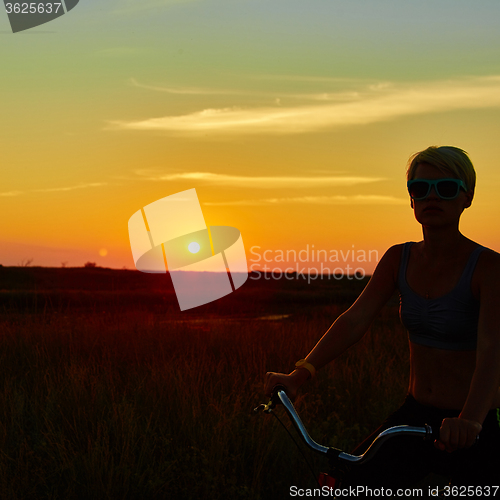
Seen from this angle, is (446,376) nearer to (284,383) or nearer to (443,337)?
(443,337)

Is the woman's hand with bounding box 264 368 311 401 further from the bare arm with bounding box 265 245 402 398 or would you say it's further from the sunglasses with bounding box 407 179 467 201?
the sunglasses with bounding box 407 179 467 201

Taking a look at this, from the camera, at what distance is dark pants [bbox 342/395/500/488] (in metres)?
2.23

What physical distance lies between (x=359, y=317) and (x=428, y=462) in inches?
24.3

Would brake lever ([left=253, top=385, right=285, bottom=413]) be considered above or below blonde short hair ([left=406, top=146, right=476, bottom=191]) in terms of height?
below

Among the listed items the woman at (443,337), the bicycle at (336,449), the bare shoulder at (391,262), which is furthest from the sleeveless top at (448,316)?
the bicycle at (336,449)

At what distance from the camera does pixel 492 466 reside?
2.23 m

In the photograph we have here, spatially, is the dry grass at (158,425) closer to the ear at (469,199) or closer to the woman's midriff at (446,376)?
the woman's midriff at (446,376)

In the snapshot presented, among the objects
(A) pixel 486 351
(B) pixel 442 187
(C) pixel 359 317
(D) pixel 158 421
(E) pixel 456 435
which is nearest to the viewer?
(E) pixel 456 435

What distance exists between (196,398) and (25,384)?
7.69 ft

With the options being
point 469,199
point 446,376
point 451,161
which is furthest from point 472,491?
point 451,161

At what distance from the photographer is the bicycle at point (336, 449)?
6.13ft

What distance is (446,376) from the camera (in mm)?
2396

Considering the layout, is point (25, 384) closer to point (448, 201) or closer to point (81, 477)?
point (81, 477)

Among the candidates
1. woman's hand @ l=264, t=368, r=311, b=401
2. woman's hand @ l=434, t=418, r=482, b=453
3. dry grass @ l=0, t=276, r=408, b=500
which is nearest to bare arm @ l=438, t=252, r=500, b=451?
woman's hand @ l=434, t=418, r=482, b=453
